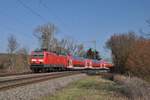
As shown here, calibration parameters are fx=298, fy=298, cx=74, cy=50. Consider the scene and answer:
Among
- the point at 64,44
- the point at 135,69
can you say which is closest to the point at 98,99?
the point at 135,69

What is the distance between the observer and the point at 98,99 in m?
14.3

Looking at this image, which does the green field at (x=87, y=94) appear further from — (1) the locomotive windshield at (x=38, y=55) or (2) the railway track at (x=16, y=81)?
(1) the locomotive windshield at (x=38, y=55)

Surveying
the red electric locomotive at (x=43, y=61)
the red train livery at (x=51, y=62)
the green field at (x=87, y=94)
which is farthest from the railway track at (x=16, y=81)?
the red train livery at (x=51, y=62)

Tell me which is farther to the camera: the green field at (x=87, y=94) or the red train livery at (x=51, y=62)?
the red train livery at (x=51, y=62)

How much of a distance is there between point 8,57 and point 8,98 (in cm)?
5084

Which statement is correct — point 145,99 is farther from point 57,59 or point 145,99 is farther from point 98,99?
point 57,59

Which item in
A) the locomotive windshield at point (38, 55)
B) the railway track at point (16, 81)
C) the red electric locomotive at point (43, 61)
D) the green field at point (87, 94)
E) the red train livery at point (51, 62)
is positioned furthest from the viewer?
the locomotive windshield at point (38, 55)

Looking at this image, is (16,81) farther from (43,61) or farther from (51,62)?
(51,62)

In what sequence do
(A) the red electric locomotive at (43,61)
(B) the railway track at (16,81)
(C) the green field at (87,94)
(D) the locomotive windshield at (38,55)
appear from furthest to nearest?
(D) the locomotive windshield at (38,55) → (A) the red electric locomotive at (43,61) → (B) the railway track at (16,81) → (C) the green field at (87,94)

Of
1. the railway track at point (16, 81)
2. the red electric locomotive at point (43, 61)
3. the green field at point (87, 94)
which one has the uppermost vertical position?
the red electric locomotive at point (43, 61)

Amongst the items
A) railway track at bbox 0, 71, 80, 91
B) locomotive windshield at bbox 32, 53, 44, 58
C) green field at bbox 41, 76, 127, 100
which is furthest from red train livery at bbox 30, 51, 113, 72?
green field at bbox 41, 76, 127, 100

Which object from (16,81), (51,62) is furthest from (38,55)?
(16,81)

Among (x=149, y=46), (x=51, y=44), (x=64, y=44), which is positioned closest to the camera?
(x=149, y=46)

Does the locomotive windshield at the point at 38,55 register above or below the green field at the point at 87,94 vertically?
above
